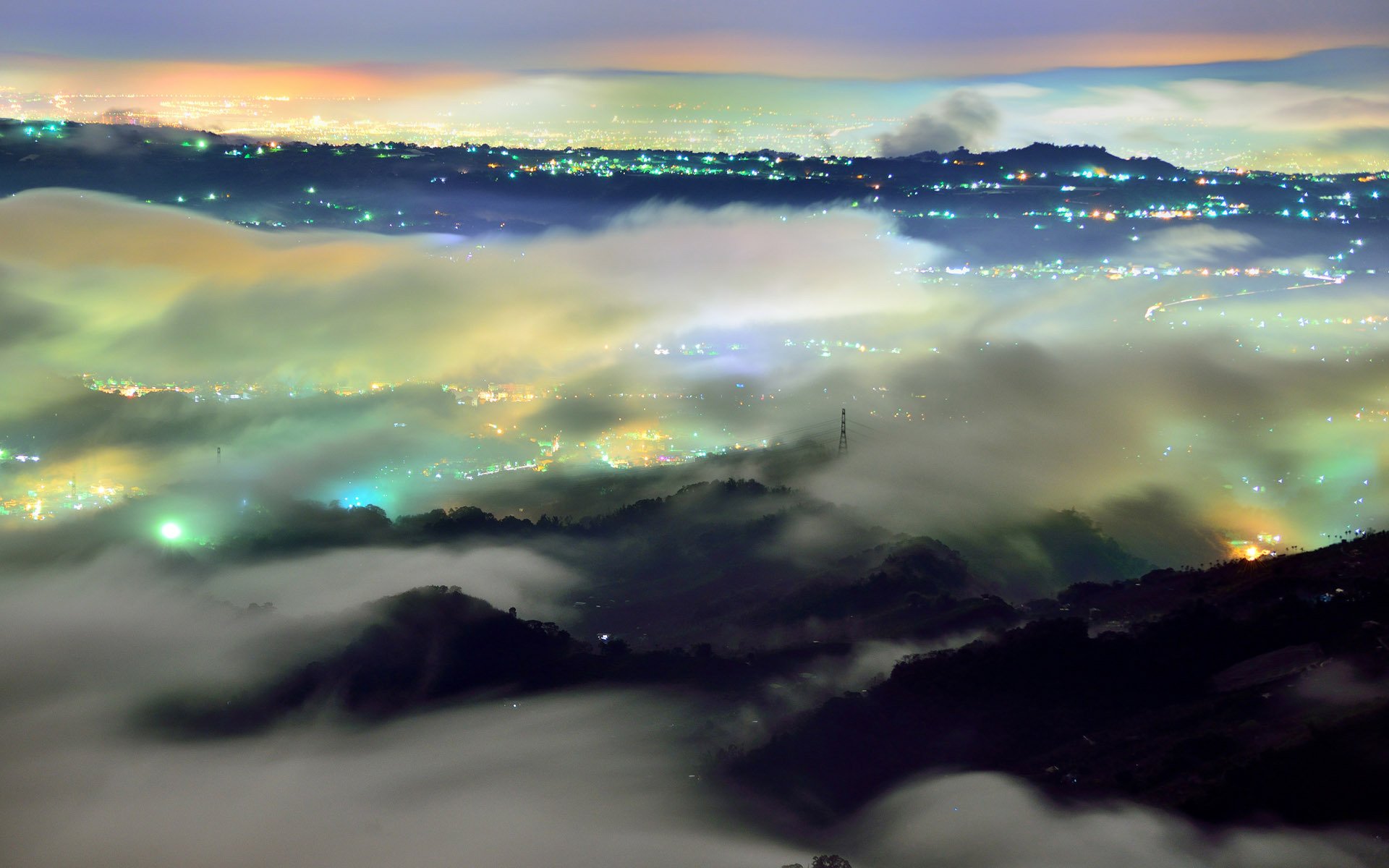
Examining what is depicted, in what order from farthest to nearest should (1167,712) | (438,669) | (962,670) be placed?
1. (438,669)
2. (962,670)
3. (1167,712)

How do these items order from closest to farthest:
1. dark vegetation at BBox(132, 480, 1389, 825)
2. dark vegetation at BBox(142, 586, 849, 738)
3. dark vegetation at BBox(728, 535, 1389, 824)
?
1. dark vegetation at BBox(728, 535, 1389, 824)
2. dark vegetation at BBox(132, 480, 1389, 825)
3. dark vegetation at BBox(142, 586, 849, 738)

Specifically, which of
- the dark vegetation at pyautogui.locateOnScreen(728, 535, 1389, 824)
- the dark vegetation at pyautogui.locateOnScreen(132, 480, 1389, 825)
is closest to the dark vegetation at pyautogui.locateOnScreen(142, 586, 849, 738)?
the dark vegetation at pyautogui.locateOnScreen(132, 480, 1389, 825)

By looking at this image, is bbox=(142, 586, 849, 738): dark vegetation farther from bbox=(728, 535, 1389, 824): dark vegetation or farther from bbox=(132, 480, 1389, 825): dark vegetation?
bbox=(728, 535, 1389, 824): dark vegetation

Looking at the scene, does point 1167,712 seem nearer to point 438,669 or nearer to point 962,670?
point 962,670

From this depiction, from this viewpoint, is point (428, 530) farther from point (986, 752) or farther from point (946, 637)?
point (986, 752)

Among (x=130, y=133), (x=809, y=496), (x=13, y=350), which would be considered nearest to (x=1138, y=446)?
(x=809, y=496)

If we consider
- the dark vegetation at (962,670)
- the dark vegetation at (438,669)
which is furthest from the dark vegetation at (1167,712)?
the dark vegetation at (438,669)

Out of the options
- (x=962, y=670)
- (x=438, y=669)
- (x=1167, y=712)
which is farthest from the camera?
(x=438, y=669)

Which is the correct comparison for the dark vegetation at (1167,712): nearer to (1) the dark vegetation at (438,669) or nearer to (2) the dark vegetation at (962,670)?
(2) the dark vegetation at (962,670)

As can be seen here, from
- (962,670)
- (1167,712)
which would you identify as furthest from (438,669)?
(1167,712)

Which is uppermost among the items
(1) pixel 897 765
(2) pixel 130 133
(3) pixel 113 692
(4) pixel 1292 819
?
(2) pixel 130 133

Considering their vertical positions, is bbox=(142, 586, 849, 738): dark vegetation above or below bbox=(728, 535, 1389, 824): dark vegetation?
below
